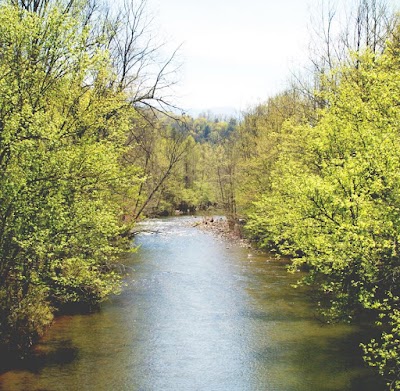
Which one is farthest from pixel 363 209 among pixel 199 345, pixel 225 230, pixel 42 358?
pixel 225 230

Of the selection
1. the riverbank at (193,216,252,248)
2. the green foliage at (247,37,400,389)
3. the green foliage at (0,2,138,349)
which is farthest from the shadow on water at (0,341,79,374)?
the riverbank at (193,216,252,248)

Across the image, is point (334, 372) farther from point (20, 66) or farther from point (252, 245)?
point (252, 245)

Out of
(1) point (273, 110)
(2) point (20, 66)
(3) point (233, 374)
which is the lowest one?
(3) point (233, 374)

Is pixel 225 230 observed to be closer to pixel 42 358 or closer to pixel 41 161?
pixel 42 358

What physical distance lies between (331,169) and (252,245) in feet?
81.4

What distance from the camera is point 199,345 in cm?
1681

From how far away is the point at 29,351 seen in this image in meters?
15.3

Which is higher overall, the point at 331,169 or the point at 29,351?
the point at 331,169

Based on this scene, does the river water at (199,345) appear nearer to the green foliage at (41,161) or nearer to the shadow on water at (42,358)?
the shadow on water at (42,358)

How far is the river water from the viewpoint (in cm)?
1389

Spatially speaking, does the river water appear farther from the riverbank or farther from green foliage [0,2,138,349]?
the riverbank

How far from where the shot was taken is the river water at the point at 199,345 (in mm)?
13891

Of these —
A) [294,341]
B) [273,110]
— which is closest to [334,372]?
[294,341]

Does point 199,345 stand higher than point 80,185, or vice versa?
point 80,185
